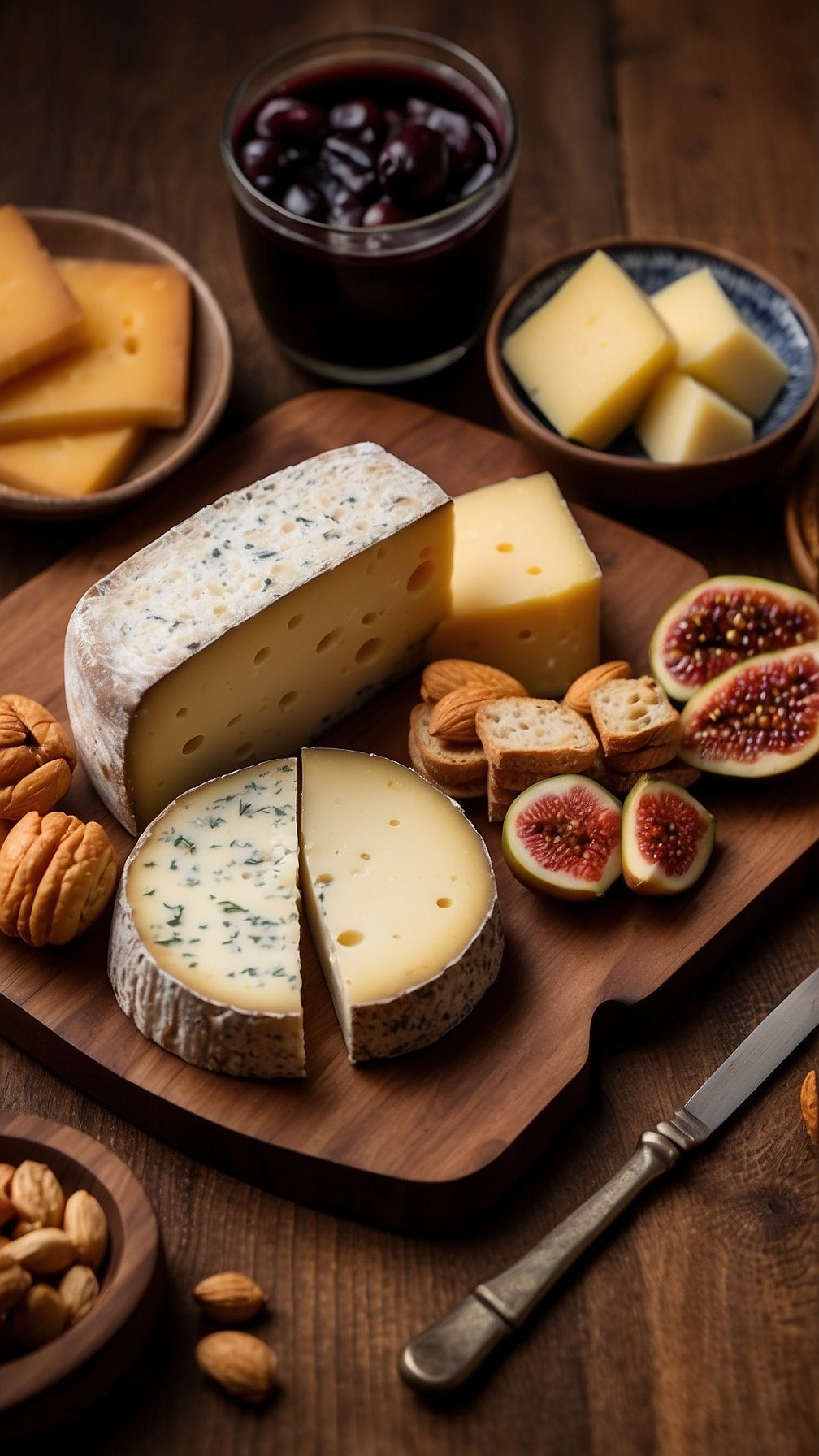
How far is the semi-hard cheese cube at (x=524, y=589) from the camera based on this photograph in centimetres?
275

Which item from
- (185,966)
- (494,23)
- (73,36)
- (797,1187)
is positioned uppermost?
(73,36)

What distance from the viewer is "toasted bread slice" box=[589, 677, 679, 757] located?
253 cm

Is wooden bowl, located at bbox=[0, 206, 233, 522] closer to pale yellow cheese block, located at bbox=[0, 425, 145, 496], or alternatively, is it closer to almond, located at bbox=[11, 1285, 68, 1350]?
pale yellow cheese block, located at bbox=[0, 425, 145, 496]

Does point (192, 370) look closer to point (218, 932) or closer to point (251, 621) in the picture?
point (251, 621)

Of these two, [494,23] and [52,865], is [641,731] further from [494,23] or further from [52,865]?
[494,23]

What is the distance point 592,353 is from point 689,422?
261mm

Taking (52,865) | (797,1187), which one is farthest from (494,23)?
(797,1187)

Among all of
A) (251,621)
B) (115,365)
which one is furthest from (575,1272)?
(115,365)

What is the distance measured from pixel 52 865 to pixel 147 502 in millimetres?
998

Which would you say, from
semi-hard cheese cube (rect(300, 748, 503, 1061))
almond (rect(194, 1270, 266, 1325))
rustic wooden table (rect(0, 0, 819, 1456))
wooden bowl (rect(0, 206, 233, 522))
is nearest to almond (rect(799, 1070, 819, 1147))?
rustic wooden table (rect(0, 0, 819, 1456))

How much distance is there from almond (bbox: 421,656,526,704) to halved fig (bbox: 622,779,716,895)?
310 mm

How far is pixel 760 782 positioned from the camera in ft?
8.72

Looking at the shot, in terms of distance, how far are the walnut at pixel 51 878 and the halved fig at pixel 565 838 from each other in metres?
0.70

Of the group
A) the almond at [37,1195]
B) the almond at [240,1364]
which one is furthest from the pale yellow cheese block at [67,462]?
the almond at [240,1364]
